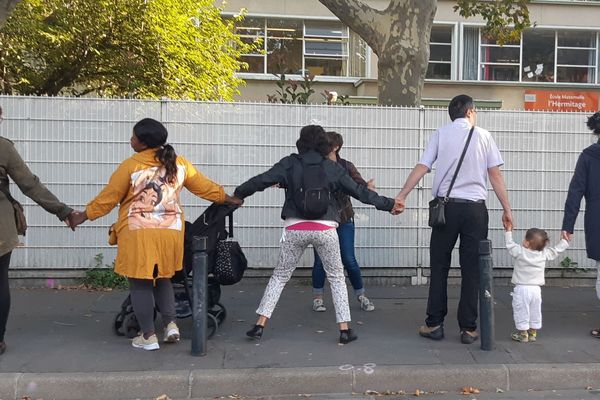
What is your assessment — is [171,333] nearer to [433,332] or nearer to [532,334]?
[433,332]

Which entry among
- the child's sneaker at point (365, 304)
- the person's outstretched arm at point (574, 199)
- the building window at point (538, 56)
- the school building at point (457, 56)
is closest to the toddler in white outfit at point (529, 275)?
the person's outstretched arm at point (574, 199)

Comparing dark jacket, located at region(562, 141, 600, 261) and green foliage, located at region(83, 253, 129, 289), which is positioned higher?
dark jacket, located at region(562, 141, 600, 261)

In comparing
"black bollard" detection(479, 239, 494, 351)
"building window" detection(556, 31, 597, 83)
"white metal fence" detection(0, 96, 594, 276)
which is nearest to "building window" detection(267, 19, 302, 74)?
"building window" detection(556, 31, 597, 83)

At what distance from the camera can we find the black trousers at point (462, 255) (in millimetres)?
5141

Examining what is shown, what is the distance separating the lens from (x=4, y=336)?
5.42 m

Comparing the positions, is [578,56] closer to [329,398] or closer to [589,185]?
[589,185]

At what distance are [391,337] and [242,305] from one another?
1781 millimetres

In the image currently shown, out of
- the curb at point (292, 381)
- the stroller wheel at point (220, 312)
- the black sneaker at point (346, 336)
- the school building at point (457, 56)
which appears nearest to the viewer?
the curb at point (292, 381)

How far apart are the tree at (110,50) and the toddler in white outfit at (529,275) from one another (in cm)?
874

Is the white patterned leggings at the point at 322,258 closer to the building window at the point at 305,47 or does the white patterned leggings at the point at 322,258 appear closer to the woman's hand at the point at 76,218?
the woman's hand at the point at 76,218

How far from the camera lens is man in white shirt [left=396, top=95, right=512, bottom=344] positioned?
511 cm

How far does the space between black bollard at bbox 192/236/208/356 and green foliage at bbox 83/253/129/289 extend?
8.50ft

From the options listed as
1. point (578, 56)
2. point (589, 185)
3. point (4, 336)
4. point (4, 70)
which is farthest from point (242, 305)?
point (578, 56)

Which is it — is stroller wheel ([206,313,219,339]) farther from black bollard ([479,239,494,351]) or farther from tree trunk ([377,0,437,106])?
tree trunk ([377,0,437,106])
